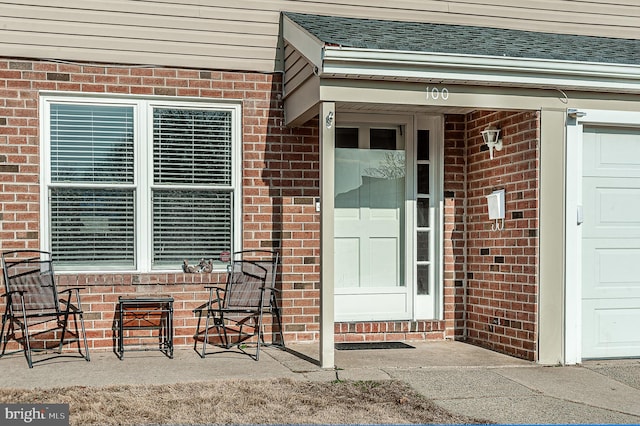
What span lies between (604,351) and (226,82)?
4427 mm

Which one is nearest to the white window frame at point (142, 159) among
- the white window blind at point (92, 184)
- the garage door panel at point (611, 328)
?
the white window blind at point (92, 184)

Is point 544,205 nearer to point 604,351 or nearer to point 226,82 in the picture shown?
point 604,351

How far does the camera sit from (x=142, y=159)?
7.89m

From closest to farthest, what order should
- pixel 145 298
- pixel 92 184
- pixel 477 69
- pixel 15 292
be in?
pixel 15 292, pixel 477 69, pixel 145 298, pixel 92 184

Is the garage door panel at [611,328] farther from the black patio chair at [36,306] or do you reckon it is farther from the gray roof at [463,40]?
the black patio chair at [36,306]

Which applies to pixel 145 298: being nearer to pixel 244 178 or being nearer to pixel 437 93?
pixel 244 178

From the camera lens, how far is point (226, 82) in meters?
8.09

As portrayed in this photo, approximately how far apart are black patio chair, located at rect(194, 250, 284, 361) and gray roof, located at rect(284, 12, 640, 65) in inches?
90.1

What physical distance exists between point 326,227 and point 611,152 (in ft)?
9.29

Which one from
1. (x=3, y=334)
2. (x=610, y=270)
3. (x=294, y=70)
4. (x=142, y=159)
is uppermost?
(x=294, y=70)

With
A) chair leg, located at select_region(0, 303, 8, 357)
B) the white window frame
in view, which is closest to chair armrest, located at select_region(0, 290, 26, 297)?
chair leg, located at select_region(0, 303, 8, 357)

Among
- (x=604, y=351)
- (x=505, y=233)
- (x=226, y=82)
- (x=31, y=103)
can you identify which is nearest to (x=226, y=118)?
(x=226, y=82)
